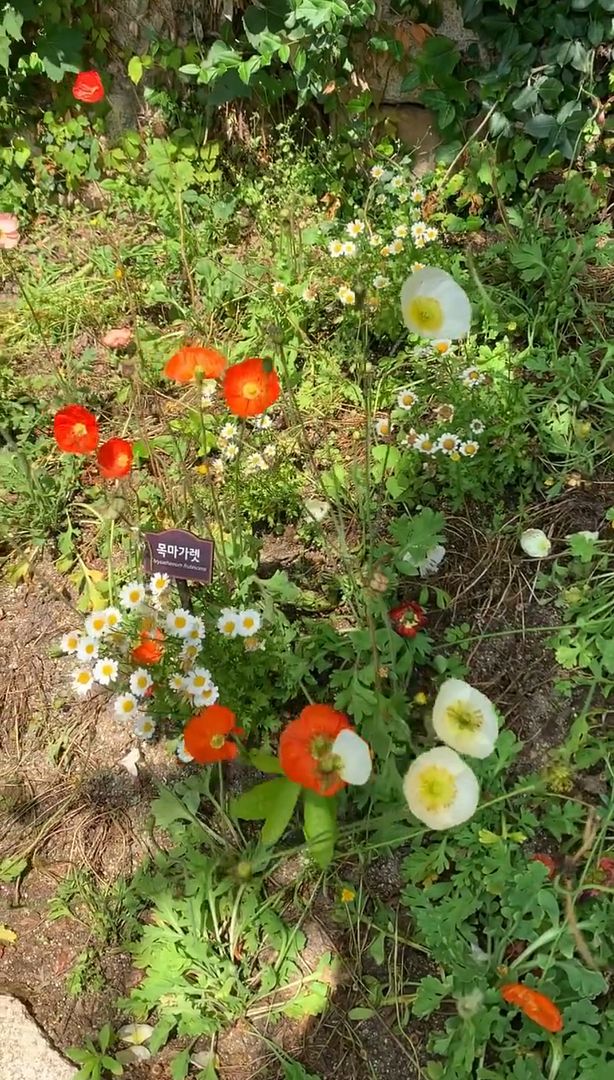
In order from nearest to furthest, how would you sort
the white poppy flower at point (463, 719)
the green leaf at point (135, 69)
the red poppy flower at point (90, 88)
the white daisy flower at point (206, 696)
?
the white poppy flower at point (463, 719) < the white daisy flower at point (206, 696) < the red poppy flower at point (90, 88) < the green leaf at point (135, 69)

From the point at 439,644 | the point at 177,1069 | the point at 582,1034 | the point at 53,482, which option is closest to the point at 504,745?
the point at 439,644

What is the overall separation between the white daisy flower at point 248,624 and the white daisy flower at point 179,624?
11 cm

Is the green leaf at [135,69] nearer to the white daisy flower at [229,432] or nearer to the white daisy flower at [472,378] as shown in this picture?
the white daisy flower at [229,432]

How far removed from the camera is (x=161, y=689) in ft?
5.35

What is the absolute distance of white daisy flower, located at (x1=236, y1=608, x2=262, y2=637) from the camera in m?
1.65

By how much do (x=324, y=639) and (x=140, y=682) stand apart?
0.42m

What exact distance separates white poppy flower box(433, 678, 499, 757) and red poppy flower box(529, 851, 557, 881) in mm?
323

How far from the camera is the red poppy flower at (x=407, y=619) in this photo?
1.76 m

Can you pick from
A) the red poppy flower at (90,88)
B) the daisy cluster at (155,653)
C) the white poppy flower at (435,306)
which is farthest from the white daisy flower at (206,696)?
the red poppy flower at (90,88)

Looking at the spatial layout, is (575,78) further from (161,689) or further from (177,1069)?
(177,1069)

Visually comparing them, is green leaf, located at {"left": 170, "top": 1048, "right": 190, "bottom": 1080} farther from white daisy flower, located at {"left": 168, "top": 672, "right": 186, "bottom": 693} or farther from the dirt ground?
white daisy flower, located at {"left": 168, "top": 672, "right": 186, "bottom": 693}

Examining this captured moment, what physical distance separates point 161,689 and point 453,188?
6.21 feet

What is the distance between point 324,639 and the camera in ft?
5.92

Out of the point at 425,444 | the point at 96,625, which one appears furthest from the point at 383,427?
the point at 96,625
